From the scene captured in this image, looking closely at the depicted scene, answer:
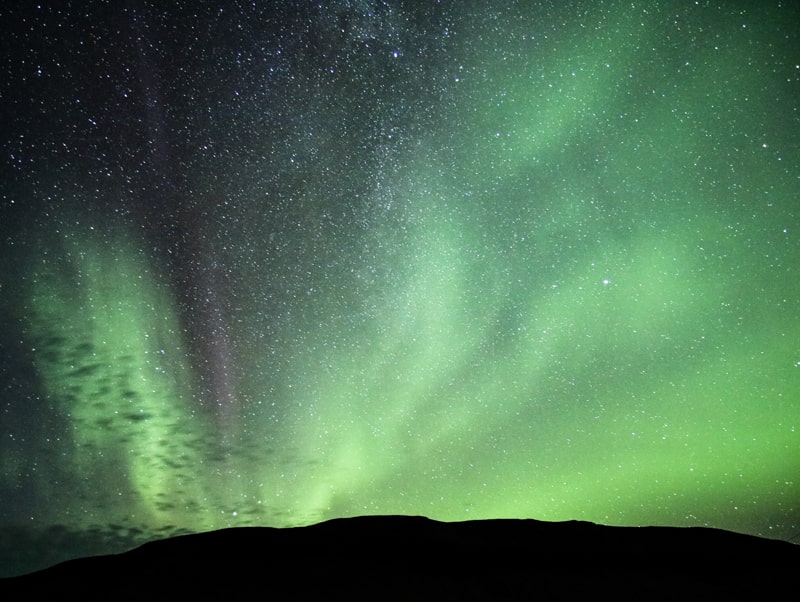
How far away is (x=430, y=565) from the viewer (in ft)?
13.7

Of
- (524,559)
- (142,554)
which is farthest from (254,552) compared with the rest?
(524,559)

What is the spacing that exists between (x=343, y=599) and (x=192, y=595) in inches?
43.8

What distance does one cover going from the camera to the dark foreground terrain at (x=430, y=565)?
376 centimetres

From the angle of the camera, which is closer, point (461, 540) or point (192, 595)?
point (192, 595)

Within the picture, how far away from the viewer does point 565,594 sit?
12.3 ft

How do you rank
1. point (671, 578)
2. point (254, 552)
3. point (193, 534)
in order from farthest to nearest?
point (193, 534), point (254, 552), point (671, 578)

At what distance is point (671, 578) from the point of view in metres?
4.11

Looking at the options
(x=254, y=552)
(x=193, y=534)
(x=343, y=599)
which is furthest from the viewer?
(x=193, y=534)

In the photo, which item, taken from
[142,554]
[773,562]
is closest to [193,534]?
[142,554]

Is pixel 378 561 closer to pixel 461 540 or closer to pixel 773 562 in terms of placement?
pixel 461 540

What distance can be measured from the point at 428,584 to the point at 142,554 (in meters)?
2.58

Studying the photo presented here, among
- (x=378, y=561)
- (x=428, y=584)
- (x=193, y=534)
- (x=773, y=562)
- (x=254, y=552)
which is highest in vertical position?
(x=193, y=534)

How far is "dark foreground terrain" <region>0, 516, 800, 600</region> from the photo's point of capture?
376 cm

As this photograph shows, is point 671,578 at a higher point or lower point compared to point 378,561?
lower
